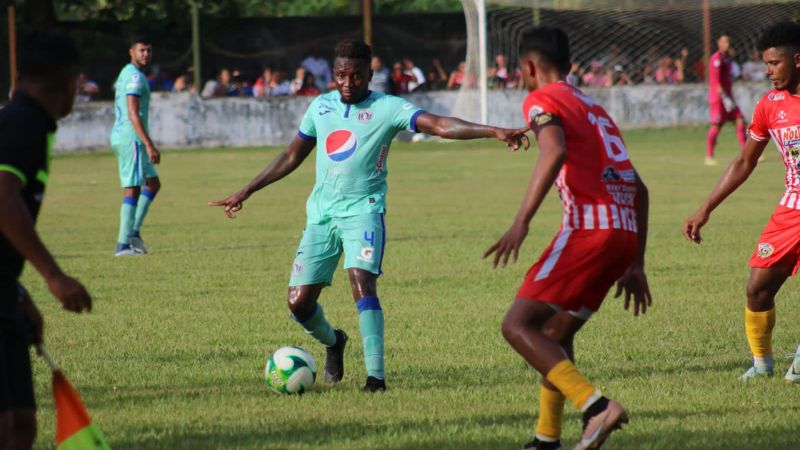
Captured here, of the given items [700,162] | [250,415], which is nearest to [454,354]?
[250,415]

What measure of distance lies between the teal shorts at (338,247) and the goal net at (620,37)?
21422 mm

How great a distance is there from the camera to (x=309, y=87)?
105 feet

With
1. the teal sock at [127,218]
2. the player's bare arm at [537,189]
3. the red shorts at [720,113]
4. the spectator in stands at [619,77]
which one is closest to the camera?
the player's bare arm at [537,189]

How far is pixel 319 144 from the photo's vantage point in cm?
709

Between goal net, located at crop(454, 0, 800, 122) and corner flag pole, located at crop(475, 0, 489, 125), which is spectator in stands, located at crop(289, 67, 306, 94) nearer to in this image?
goal net, located at crop(454, 0, 800, 122)

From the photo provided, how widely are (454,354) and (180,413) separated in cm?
214

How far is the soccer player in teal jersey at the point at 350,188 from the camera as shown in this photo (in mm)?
6816

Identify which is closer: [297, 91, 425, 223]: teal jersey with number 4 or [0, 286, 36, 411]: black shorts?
[0, 286, 36, 411]: black shorts

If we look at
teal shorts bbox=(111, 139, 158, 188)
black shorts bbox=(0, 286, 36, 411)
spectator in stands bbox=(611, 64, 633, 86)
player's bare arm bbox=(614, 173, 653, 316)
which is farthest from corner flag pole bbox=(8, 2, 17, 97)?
black shorts bbox=(0, 286, 36, 411)

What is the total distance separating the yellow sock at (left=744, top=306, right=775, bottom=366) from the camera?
22.8ft

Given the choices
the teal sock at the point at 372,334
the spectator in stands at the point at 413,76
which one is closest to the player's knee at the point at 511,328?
the teal sock at the point at 372,334

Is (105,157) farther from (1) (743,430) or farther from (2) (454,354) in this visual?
(1) (743,430)

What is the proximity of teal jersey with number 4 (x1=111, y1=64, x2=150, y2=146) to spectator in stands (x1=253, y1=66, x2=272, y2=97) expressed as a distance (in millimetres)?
18023

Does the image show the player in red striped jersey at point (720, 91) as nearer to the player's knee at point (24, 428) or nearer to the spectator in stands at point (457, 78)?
the spectator in stands at point (457, 78)
